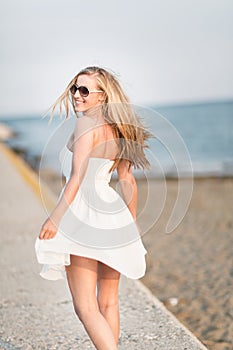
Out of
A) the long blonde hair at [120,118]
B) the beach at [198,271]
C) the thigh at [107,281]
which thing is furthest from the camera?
the beach at [198,271]

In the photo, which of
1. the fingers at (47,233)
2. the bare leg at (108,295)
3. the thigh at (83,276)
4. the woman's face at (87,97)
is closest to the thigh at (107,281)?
the bare leg at (108,295)

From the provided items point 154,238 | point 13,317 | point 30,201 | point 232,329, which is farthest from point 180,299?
point 30,201

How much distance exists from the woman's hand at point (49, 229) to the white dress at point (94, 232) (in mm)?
25

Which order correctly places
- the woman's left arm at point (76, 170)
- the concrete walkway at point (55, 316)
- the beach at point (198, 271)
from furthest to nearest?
the beach at point (198, 271), the concrete walkway at point (55, 316), the woman's left arm at point (76, 170)

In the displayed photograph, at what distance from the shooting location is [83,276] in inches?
125

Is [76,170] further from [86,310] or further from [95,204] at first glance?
[86,310]

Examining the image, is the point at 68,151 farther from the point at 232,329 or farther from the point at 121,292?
the point at 232,329

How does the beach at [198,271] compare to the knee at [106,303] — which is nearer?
the knee at [106,303]

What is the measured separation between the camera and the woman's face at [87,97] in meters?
3.20

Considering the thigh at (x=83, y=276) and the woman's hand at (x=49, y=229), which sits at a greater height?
the woman's hand at (x=49, y=229)

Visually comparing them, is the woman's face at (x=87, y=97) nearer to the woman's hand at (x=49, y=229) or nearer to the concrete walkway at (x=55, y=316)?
the woman's hand at (x=49, y=229)

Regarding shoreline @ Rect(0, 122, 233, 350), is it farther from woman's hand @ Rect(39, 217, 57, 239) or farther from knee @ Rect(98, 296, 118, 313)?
woman's hand @ Rect(39, 217, 57, 239)

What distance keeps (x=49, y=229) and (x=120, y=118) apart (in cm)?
68

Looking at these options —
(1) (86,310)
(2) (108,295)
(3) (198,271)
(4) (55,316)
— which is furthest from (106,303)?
(3) (198,271)
